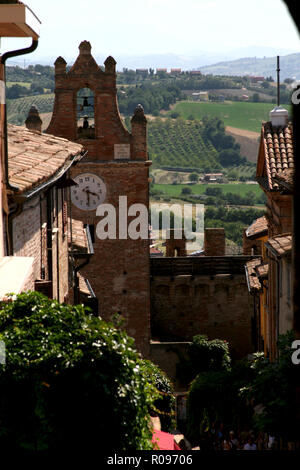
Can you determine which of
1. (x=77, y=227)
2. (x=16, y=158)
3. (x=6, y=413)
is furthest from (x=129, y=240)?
(x=6, y=413)

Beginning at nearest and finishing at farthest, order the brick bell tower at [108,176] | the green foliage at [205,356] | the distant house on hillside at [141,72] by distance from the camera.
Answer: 1. the green foliage at [205,356]
2. the brick bell tower at [108,176]
3. the distant house on hillside at [141,72]

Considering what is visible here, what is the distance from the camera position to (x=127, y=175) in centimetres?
3438

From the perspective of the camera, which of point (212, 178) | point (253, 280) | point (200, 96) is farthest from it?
point (200, 96)

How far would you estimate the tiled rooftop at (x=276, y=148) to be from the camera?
18.9 metres

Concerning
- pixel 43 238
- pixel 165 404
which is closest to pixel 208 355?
pixel 165 404

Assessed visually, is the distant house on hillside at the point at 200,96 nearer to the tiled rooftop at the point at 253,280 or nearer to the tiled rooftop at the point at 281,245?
the tiled rooftop at the point at 253,280

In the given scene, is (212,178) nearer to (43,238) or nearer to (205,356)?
(205,356)

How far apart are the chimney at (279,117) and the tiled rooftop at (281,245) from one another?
471 cm

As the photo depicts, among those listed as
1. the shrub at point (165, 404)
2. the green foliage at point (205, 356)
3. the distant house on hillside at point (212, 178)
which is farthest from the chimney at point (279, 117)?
the distant house on hillside at point (212, 178)

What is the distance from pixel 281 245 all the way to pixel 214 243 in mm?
23436

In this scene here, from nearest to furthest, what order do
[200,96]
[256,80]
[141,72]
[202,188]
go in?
[202,188], [200,96], [141,72], [256,80]

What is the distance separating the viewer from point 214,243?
38.3m

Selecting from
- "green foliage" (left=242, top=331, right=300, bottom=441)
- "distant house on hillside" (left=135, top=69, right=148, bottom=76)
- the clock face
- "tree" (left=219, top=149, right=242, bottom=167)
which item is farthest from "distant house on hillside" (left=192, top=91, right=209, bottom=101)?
"green foliage" (left=242, top=331, right=300, bottom=441)
